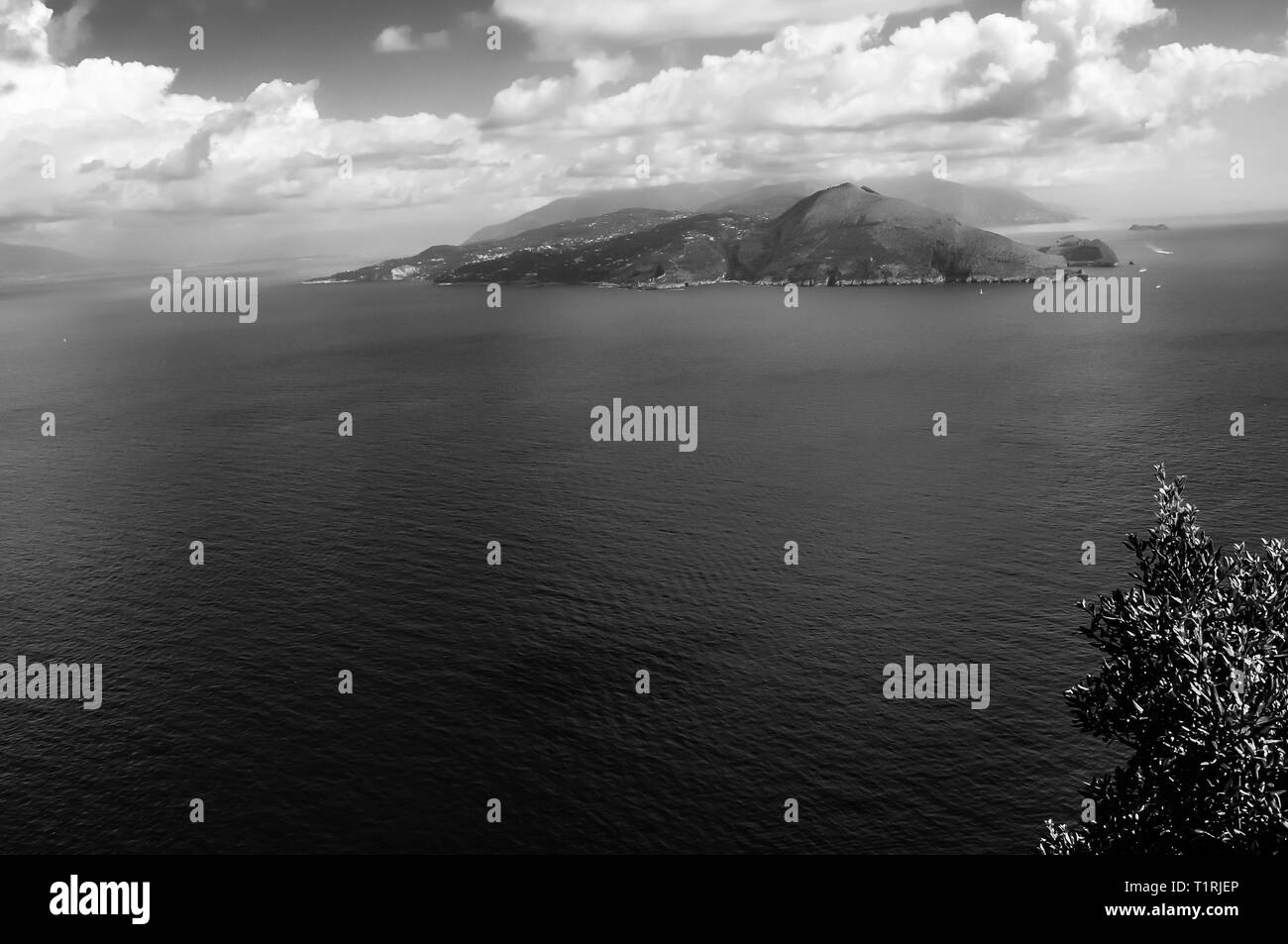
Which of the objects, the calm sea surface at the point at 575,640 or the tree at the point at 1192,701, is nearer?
the tree at the point at 1192,701

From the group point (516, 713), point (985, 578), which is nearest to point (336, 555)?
point (516, 713)

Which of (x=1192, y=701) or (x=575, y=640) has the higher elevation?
(x=1192, y=701)

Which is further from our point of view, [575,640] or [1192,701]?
[575,640]

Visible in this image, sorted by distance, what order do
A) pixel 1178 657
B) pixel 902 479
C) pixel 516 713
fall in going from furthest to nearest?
pixel 902 479
pixel 516 713
pixel 1178 657

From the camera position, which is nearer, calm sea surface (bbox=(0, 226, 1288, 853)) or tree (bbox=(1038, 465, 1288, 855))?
tree (bbox=(1038, 465, 1288, 855))

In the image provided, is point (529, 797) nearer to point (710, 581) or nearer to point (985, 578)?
point (710, 581)

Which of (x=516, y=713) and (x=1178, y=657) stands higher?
(x=1178, y=657)

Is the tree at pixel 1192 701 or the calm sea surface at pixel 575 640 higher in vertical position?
the tree at pixel 1192 701
